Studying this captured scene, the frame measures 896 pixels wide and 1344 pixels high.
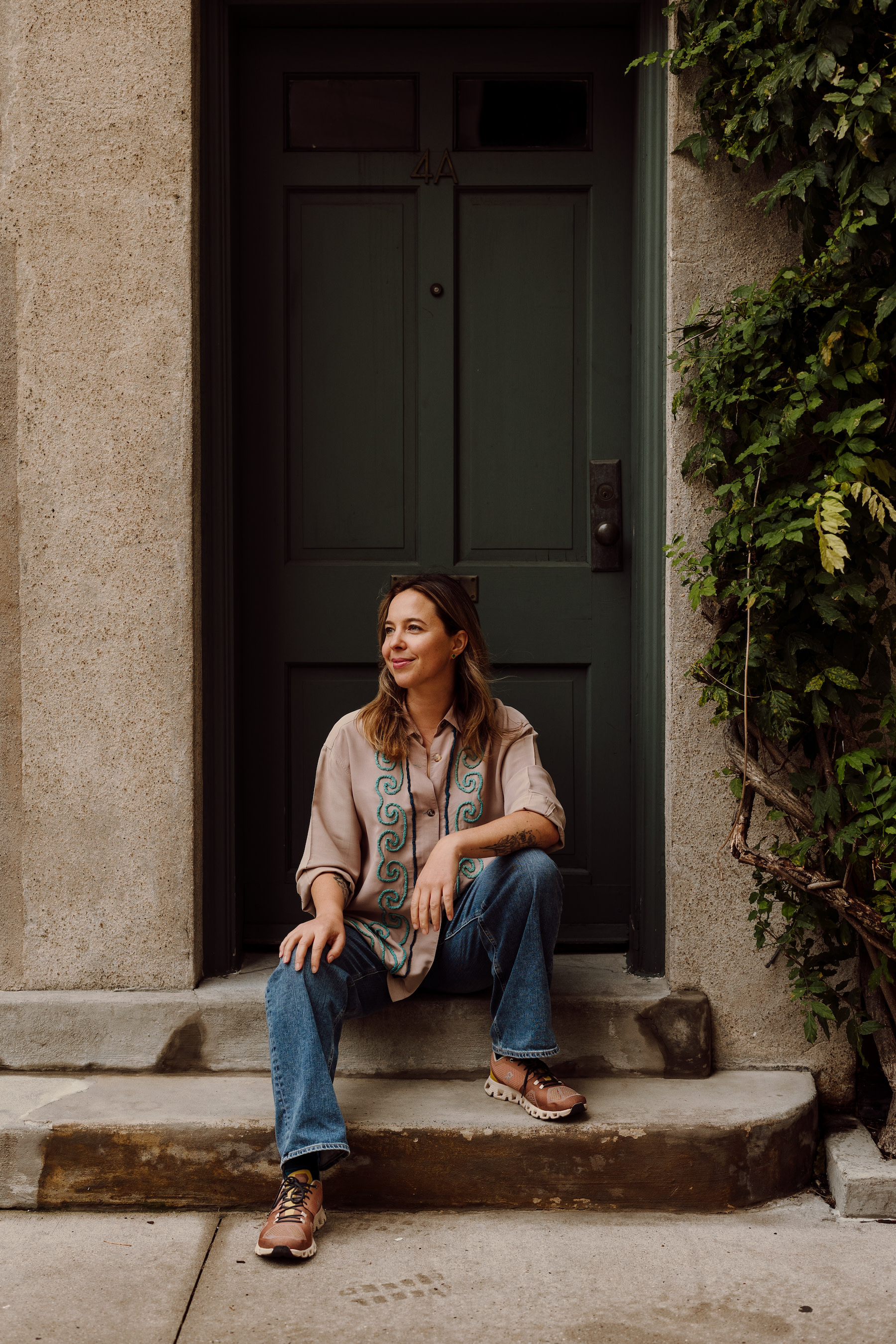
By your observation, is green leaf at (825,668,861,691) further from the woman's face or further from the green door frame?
the woman's face

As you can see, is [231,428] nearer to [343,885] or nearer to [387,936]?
[343,885]

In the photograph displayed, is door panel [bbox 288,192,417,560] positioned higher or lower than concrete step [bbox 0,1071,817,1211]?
higher

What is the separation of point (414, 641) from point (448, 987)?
2.99 feet

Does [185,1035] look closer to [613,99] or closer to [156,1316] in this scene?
[156,1316]

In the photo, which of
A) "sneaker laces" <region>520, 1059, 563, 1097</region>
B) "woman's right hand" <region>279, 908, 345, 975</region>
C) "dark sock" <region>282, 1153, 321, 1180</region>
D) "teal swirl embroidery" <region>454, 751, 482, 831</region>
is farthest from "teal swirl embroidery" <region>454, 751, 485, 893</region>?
"dark sock" <region>282, 1153, 321, 1180</region>

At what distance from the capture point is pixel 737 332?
8.93ft

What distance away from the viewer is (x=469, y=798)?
9.41ft

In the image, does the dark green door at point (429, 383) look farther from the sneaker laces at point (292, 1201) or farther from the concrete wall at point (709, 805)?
the sneaker laces at point (292, 1201)

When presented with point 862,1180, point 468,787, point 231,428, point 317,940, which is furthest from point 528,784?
point 231,428

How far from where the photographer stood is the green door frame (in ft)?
10.1

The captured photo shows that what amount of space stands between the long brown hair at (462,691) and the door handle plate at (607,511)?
551 millimetres

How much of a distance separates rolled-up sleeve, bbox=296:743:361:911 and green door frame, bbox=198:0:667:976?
46cm

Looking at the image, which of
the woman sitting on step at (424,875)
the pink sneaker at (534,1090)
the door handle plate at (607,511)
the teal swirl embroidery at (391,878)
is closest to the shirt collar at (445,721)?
the woman sitting on step at (424,875)

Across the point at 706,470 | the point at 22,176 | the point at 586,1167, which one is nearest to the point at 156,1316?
the point at 586,1167
